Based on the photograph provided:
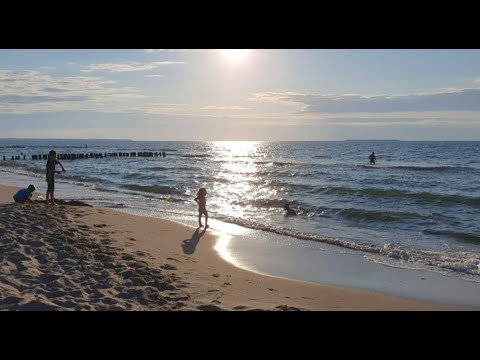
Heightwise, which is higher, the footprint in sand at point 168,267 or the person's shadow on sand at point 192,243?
the footprint in sand at point 168,267

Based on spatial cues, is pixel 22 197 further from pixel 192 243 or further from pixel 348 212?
pixel 348 212

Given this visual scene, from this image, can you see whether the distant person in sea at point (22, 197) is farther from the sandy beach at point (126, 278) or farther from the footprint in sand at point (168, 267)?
the footprint in sand at point (168, 267)

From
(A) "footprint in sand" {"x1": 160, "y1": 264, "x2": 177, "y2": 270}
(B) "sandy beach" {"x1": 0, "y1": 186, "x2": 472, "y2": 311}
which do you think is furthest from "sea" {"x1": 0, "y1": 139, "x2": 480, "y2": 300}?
(A) "footprint in sand" {"x1": 160, "y1": 264, "x2": 177, "y2": 270}

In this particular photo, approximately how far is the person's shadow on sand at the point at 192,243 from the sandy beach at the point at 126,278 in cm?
7

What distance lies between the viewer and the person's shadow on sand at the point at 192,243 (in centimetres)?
1095

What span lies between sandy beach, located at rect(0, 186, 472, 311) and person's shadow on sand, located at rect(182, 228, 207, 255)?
0.07 meters

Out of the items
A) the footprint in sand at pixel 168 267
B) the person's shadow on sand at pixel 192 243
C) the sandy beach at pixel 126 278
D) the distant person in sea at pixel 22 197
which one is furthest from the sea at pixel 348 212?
the distant person in sea at pixel 22 197

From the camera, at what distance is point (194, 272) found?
27.8 feet

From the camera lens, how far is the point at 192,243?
39.0 feet
